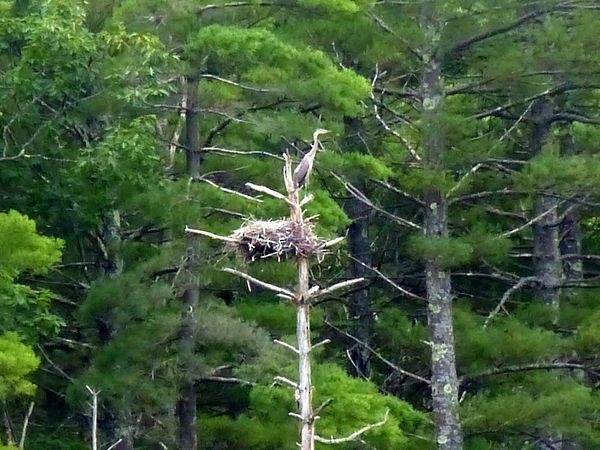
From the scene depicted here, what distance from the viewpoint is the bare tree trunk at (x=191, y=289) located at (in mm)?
13383

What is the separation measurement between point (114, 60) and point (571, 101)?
6395mm

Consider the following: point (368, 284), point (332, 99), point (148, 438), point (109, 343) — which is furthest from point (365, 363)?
point (332, 99)

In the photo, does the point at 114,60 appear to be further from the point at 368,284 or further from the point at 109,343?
the point at 368,284

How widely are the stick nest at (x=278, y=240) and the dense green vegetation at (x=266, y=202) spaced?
12.7 ft

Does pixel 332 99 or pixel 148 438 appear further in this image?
pixel 148 438

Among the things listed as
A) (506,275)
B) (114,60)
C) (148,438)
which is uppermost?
(114,60)

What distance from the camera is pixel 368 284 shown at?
15.9 meters

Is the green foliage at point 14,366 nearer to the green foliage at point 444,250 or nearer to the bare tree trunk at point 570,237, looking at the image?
the green foliage at point 444,250

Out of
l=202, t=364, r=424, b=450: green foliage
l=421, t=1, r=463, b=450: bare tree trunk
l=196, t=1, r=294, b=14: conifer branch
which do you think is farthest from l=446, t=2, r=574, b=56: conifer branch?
l=202, t=364, r=424, b=450: green foliage

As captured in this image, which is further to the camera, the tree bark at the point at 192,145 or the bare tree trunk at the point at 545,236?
the bare tree trunk at the point at 545,236

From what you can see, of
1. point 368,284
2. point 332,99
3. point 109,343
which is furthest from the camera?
point 368,284

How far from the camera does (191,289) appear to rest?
45.0 feet

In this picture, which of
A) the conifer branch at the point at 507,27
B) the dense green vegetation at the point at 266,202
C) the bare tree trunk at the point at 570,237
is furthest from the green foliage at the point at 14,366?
the bare tree trunk at the point at 570,237

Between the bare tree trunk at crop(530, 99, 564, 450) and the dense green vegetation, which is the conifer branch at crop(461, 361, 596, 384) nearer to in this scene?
the dense green vegetation
